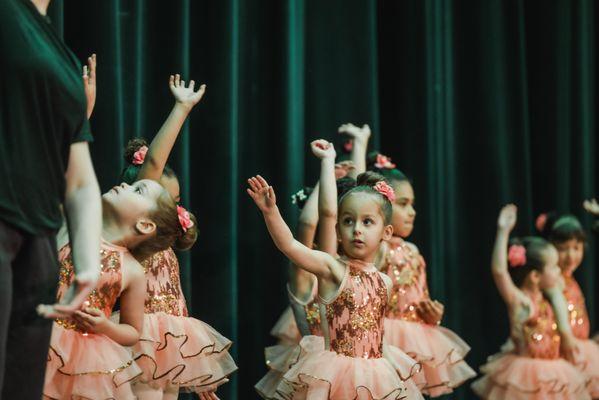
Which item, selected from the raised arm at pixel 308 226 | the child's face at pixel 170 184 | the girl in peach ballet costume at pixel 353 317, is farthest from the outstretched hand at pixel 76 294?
the raised arm at pixel 308 226

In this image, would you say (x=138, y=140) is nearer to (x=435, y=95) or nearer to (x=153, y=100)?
(x=153, y=100)

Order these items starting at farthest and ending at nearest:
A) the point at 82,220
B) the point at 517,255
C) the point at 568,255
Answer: the point at 568,255 → the point at 517,255 → the point at 82,220

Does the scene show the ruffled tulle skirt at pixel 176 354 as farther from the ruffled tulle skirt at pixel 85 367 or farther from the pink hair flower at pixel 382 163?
the pink hair flower at pixel 382 163

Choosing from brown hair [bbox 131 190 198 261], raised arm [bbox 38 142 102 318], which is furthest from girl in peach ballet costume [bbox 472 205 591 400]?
raised arm [bbox 38 142 102 318]

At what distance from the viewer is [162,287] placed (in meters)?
3.01

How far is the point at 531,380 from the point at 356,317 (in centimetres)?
141

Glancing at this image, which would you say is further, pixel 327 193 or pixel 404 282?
pixel 404 282

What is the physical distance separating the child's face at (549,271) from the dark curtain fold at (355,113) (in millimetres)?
610

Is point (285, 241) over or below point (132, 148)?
below

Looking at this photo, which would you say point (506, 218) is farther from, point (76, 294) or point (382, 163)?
point (76, 294)

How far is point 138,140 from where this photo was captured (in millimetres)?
3139

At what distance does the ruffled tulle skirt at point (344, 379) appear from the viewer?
2730mm

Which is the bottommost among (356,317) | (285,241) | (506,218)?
(356,317)

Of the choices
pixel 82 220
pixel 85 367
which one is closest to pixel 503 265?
pixel 85 367
